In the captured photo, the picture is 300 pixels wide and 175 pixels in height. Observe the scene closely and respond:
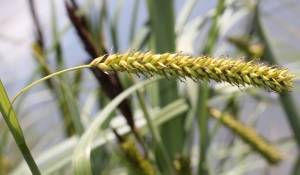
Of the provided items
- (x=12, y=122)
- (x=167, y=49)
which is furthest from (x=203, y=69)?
(x=167, y=49)

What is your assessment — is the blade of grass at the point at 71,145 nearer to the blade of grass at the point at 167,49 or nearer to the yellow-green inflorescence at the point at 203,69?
the blade of grass at the point at 167,49

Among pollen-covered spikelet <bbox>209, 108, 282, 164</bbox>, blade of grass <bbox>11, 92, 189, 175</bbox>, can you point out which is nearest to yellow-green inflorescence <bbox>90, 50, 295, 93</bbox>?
blade of grass <bbox>11, 92, 189, 175</bbox>

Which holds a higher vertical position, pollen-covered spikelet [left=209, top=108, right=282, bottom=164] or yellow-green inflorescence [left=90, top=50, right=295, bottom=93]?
yellow-green inflorescence [left=90, top=50, right=295, bottom=93]

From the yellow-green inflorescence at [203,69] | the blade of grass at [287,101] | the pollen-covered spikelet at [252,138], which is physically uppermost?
the yellow-green inflorescence at [203,69]

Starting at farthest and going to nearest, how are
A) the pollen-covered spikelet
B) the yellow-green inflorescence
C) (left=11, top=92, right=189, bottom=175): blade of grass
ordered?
the pollen-covered spikelet
(left=11, top=92, right=189, bottom=175): blade of grass
the yellow-green inflorescence

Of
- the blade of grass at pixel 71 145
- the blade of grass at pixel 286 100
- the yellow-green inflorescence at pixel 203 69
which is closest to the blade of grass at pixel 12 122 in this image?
the yellow-green inflorescence at pixel 203 69

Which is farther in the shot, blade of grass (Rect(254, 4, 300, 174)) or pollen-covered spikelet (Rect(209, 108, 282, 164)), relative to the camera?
pollen-covered spikelet (Rect(209, 108, 282, 164))

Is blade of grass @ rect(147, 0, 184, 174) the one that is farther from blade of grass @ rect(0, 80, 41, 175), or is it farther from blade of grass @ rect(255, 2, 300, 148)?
blade of grass @ rect(0, 80, 41, 175)

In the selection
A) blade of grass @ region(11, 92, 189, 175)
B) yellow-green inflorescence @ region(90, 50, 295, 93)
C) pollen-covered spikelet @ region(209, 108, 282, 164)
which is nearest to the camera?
yellow-green inflorescence @ region(90, 50, 295, 93)
